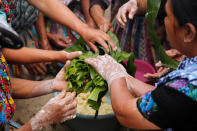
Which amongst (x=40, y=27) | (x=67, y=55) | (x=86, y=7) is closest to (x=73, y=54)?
(x=67, y=55)

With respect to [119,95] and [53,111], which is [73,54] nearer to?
[53,111]

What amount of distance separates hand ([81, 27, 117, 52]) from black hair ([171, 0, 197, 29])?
80cm

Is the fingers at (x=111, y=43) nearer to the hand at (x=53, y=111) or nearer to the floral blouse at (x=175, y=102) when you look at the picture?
the hand at (x=53, y=111)

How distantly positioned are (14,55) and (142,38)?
1.36 meters

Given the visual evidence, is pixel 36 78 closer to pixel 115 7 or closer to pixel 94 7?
pixel 94 7

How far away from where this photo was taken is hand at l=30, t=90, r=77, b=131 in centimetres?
137

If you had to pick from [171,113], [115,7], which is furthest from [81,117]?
[115,7]

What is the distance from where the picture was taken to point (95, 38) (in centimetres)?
172

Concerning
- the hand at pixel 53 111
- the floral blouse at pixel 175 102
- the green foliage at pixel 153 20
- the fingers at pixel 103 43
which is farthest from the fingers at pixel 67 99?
the green foliage at pixel 153 20

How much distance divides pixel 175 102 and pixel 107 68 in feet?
1.96

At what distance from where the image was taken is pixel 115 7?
2311 mm

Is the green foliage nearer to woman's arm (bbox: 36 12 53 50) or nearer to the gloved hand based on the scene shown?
the gloved hand

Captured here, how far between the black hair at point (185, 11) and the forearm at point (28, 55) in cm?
113

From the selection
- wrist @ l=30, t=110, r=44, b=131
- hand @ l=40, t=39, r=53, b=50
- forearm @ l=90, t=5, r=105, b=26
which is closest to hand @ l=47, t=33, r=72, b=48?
hand @ l=40, t=39, r=53, b=50
